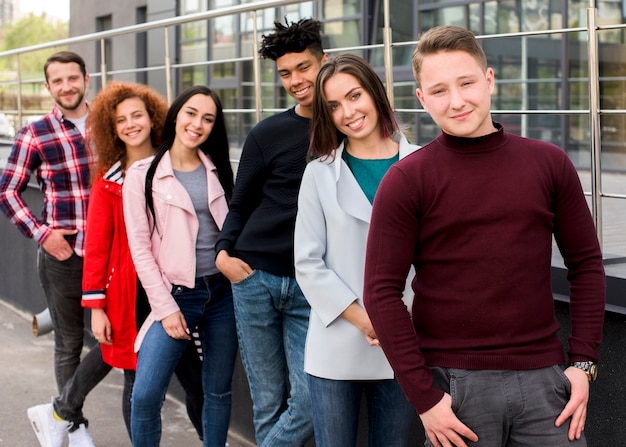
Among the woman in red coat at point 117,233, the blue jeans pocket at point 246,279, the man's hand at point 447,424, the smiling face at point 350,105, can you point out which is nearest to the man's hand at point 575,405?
the man's hand at point 447,424

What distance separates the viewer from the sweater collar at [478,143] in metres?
2.28

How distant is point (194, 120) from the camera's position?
12.9 ft

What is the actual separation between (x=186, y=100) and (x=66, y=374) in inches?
75.0

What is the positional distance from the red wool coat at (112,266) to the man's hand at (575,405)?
2.40 metres

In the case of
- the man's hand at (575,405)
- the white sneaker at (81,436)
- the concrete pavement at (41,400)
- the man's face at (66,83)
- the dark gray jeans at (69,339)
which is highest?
the man's face at (66,83)

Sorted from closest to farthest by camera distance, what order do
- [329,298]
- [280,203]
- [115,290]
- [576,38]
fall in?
1. [329,298]
2. [280,203]
3. [115,290]
4. [576,38]

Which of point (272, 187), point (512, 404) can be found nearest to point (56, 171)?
point (272, 187)

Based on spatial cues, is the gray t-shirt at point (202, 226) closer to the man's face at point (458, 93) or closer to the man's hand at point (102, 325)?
the man's hand at point (102, 325)

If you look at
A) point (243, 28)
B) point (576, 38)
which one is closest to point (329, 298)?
point (576, 38)

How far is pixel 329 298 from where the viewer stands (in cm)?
288

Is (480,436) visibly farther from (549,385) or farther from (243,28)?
(243,28)

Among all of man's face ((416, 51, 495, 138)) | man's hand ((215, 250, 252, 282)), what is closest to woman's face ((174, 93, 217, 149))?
man's hand ((215, 250, 252, 282))

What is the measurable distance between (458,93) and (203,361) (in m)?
2.20

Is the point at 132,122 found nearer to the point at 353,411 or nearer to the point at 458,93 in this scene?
the point at 353,411
